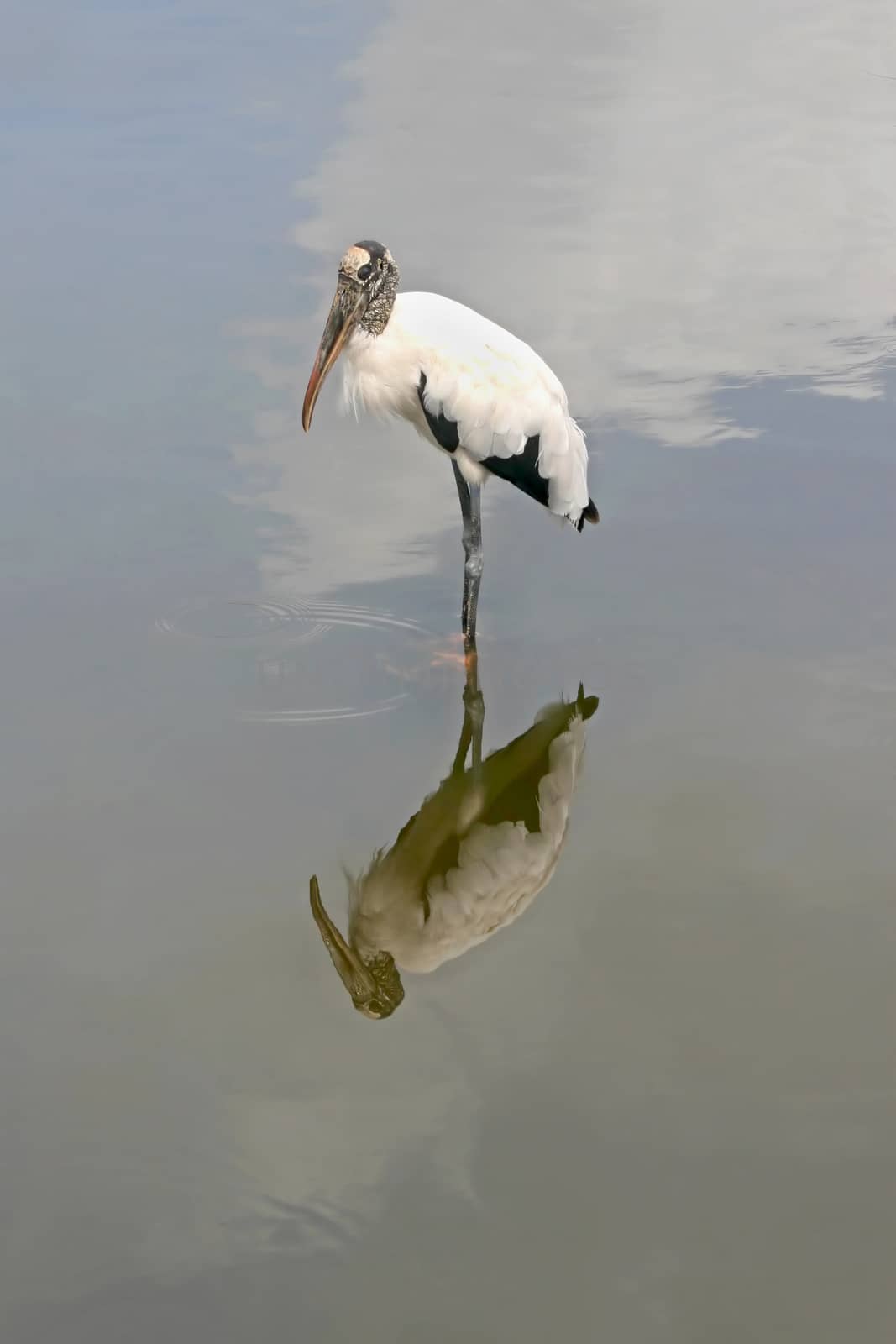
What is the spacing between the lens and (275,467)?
8375mm

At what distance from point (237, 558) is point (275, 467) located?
1045 mm

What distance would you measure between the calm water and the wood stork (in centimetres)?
63

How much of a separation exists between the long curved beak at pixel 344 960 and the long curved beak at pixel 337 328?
207 centimetres

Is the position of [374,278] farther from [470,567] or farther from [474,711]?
[474,711]

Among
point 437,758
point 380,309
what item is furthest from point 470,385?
point 437,758

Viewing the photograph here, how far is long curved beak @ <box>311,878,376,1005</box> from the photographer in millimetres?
4938

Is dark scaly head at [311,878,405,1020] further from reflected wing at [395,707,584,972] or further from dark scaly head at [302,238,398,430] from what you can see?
dark scaly head at [302,238,398,430]

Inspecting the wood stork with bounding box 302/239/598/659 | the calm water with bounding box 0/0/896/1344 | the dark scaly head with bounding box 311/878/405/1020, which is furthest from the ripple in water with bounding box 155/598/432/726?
the dark scaly head with bounding box 311/878/405/1020

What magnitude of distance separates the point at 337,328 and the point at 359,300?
0.15 metres

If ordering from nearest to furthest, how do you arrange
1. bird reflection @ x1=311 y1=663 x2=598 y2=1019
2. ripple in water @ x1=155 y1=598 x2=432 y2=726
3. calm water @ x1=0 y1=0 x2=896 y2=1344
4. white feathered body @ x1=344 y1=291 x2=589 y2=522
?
calm water @ x1=0 y1=0 x2=896 y2=1344 < bird reflection @ x1=311 y1=663 x2=598 y2=1019 < ripple in water @ x1=155 y1=598 x2=432 y2=726 < white feathered body @ x1=344 y1=291 x2=589 y2=522

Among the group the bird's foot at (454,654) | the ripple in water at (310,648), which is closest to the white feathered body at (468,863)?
the bird's foot at (454,654)

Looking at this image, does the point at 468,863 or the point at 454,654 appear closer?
the point at 468,863

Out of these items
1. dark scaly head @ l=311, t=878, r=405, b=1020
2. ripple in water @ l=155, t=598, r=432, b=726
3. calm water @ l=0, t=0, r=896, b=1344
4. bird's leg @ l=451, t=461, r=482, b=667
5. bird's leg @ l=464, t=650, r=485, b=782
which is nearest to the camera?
calm water @ l=0, t=0, r=896, b=1344

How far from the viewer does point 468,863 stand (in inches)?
219
